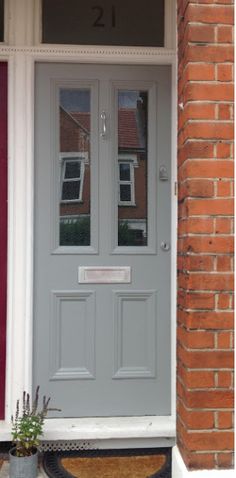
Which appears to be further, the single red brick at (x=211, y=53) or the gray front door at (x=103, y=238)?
the gray front door at (x=103, y=238)

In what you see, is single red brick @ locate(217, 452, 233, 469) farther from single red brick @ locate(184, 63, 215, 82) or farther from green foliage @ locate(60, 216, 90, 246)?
single red brick @ locate(184, 63, 215, 82)

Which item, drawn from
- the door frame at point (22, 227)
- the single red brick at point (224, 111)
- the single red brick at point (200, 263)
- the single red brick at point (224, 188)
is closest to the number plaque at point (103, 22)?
the door frame at point (22, 227)

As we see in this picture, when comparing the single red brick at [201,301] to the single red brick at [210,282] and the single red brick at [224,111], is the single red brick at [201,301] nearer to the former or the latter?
the single red brick at [210,282]

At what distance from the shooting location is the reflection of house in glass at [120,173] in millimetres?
3230

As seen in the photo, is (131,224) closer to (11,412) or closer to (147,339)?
(147,339)

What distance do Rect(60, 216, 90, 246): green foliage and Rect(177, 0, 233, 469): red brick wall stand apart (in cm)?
103

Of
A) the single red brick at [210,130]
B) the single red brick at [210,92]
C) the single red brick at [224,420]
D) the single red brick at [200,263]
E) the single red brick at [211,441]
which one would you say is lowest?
the single red brick at [211,441]

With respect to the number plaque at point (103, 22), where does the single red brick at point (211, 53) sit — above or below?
below

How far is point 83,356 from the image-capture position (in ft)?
10.5

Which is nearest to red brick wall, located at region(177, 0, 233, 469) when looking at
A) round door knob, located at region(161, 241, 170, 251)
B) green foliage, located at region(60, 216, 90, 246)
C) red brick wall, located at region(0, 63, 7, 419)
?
round door knob, located at region(161, 241, 170, 251)

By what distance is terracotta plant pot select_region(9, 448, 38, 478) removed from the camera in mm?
2752

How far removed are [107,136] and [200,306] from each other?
4.61ft

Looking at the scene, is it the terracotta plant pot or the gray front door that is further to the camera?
the gray front door

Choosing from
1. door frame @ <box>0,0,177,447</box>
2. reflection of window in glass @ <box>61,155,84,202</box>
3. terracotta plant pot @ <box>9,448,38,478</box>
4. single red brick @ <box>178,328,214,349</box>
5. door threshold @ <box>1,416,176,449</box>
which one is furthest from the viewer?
reflection of window in glass @ <box>61,155,84,202</box>
